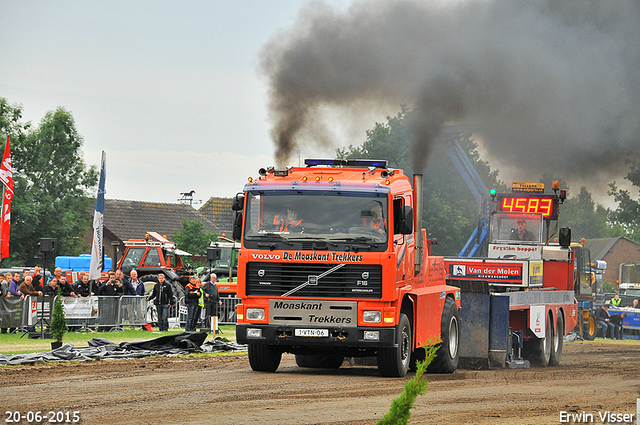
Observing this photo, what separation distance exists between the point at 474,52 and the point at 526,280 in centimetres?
688

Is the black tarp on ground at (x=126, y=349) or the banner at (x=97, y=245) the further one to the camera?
the banner at (x=97, y=245)

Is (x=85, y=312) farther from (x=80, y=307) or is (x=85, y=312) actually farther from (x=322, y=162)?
(x=322, y=162)

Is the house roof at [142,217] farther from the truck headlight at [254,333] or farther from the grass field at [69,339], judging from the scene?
the truck headlight at [254,333]

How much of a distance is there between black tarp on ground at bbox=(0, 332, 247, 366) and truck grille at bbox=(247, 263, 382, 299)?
179 inches

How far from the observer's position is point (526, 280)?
59.7ft

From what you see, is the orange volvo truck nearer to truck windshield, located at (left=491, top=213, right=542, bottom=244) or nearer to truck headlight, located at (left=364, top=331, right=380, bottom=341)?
truck headlight, located at (left=364, top=331, right=380, bottom=341)

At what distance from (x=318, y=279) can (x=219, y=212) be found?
64784 mm

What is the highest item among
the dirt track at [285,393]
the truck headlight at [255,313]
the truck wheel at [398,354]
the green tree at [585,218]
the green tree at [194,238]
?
the green tree at [585,218]

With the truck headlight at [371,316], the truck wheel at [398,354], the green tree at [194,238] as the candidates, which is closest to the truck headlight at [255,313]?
the truck headlight at [371,316]

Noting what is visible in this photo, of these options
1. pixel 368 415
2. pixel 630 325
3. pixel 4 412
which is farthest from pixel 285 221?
pixel 630 325

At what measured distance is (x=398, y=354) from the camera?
1339cm

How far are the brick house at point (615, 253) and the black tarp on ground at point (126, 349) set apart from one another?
85.0m

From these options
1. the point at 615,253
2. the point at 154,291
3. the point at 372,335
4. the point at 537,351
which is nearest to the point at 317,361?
the point at 372,335

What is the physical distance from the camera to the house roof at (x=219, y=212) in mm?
75019
